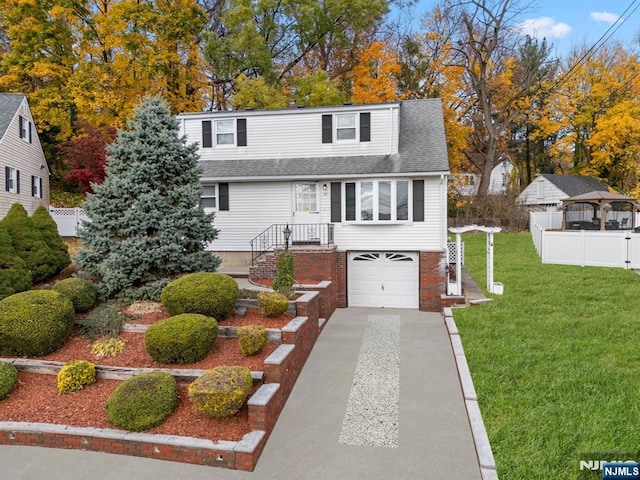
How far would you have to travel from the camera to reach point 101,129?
23.0 m

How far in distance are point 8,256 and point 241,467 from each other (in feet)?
26.2

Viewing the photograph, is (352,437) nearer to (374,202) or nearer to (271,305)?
(271,305)

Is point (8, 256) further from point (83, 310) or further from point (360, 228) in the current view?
point (360, 228)

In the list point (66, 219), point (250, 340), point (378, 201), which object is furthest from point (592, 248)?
point (66, 219)

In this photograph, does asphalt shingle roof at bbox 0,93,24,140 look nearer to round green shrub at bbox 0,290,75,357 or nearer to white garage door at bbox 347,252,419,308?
round green shrub at bbox 0,290,75,357

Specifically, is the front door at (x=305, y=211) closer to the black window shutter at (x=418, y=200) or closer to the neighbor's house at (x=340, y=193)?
the neighbor's house at (x=340, y=193)

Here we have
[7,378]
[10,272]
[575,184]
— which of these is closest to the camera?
[7,378]

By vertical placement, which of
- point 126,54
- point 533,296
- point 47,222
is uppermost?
point 126,54

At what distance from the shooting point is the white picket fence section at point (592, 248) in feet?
49.1

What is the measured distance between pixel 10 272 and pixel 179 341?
537cm

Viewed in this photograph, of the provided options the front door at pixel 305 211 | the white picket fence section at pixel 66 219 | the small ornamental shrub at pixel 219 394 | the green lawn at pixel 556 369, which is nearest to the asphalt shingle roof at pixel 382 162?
the front door at pixel 305 211

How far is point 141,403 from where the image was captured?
5.89 meters

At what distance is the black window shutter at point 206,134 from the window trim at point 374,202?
18.7 feet

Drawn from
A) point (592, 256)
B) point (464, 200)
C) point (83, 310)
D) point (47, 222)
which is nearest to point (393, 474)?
point (83, 310)
